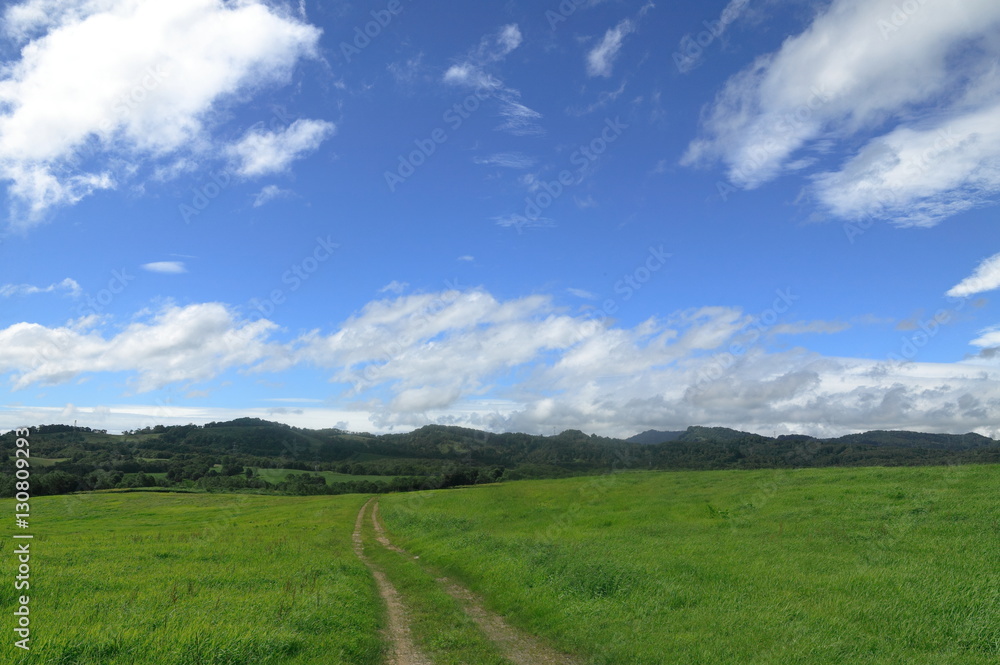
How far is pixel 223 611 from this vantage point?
15.2 m

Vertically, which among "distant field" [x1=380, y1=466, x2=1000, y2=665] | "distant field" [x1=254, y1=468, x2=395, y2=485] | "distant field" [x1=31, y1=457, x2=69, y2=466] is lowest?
"distant field" [x1=254, y1=468, x2=395, y2=485]

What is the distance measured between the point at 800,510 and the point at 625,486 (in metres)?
31.4

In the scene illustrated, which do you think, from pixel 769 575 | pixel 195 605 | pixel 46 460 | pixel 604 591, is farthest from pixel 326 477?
pixel 769 575

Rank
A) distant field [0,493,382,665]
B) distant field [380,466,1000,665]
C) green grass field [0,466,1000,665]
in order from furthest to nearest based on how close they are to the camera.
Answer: distant field [380,466,1000,665], green grass field [0,466,1000,665], distant field [0,493,382,665]

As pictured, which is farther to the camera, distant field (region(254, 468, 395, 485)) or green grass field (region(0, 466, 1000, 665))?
distant field (region(254, 468, 395, 485))

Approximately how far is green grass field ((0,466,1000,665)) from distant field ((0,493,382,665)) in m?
0.07

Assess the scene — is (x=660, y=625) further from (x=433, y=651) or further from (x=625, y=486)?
(x=625, y=486)

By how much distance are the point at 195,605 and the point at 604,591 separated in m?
12.7

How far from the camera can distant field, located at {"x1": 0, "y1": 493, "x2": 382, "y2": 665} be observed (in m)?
11.6

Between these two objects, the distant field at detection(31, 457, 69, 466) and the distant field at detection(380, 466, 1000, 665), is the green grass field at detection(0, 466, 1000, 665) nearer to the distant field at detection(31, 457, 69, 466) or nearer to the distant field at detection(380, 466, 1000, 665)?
the distant field at detection(380, 466, 1000, 665)

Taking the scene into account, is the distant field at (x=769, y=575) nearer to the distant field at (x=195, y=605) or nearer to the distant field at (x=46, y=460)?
the distant field at (x=195, y=605)

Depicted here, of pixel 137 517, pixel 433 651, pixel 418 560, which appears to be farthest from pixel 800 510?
pixel 137 517

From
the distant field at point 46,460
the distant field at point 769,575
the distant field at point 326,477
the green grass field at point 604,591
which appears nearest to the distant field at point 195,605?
the green grass field at point 604,591

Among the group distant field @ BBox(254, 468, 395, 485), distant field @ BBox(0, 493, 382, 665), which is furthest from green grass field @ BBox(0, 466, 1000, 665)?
distant field @ BBox(254, 468, 395, 485)
